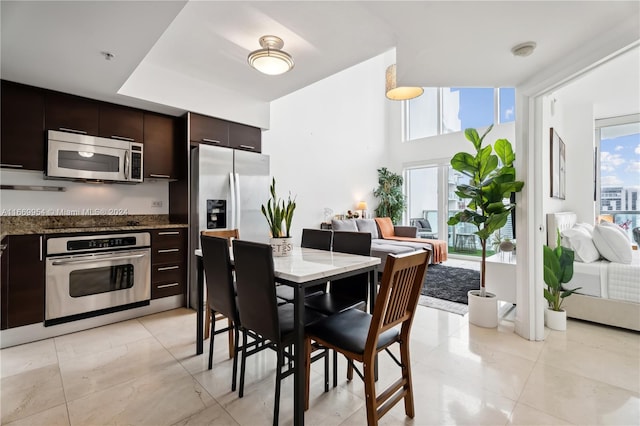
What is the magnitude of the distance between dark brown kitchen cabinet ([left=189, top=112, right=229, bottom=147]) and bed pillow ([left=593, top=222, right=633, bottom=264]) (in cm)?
422

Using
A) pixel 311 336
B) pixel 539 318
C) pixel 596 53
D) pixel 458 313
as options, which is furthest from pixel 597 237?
pixel 311 336

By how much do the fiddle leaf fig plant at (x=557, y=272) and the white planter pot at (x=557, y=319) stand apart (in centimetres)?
5

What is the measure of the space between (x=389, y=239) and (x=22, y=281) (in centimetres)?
547

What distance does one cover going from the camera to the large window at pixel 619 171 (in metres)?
4.68

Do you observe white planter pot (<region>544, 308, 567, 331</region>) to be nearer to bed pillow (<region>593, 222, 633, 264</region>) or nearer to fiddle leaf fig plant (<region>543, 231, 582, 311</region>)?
fiddle leaf fig plant (<region>543, 231, 582, 311</region>)

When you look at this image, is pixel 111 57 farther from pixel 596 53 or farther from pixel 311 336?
pixel 596 53

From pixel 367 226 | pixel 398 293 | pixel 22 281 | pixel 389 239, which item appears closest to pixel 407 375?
pixel 398 293

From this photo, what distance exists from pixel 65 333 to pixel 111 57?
2.48m

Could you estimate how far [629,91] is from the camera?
3.93 meters

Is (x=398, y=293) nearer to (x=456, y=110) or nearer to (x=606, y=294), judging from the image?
(x=606, y=294)

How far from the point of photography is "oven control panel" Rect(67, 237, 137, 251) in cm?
276

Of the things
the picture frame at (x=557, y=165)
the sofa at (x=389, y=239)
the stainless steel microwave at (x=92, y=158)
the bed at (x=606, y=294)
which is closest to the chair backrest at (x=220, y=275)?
the stainless steel microwave at (x=92, y=158)

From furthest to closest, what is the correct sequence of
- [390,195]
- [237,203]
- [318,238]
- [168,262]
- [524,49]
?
[390,195], [237,203], [168,262], [318,238], [524,49]

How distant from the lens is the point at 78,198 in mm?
3189
